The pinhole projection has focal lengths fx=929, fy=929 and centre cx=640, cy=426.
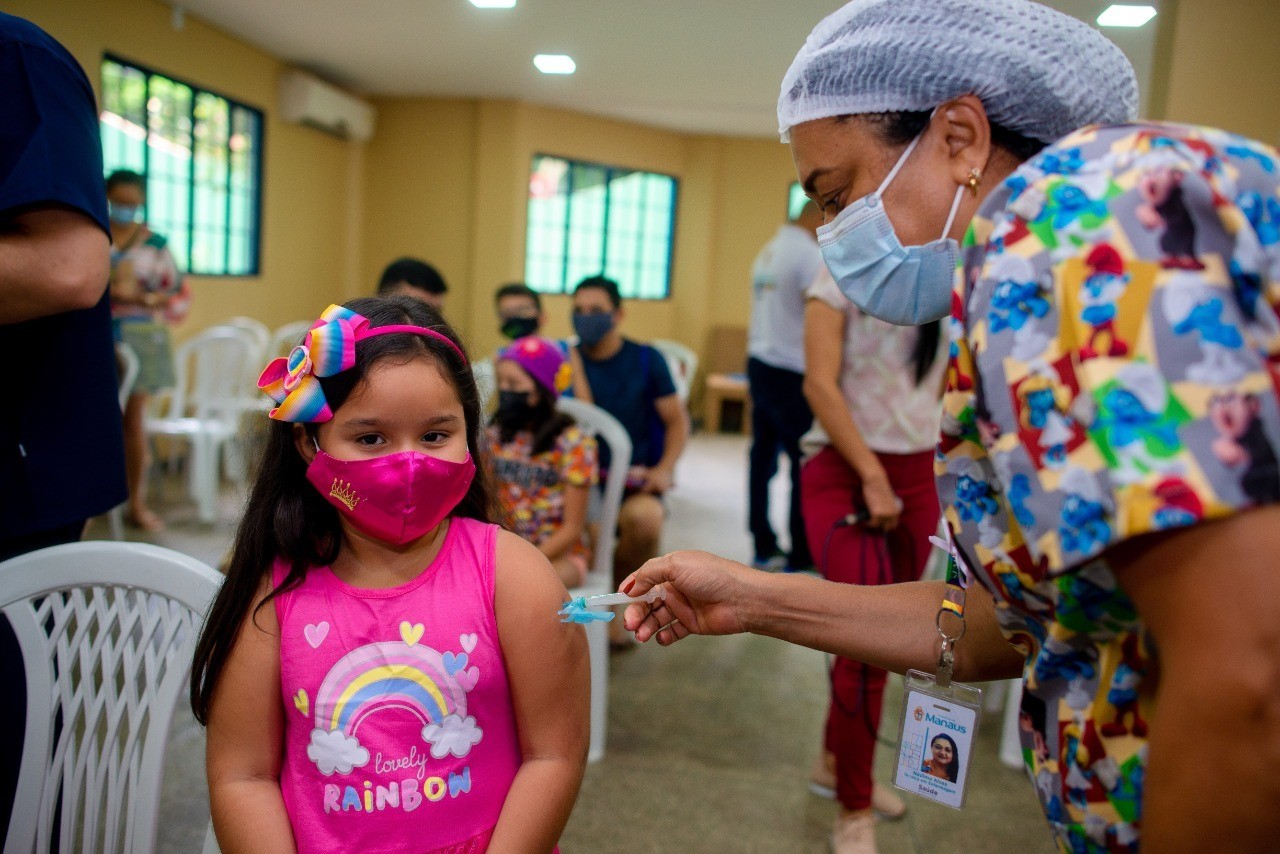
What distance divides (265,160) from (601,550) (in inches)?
218

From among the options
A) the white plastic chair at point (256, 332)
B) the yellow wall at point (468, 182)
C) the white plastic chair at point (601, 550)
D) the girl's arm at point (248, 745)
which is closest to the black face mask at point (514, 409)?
the white plastic chair at point (601, 550)

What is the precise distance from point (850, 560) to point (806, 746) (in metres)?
0.82

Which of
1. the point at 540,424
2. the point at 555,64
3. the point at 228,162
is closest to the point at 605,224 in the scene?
the point at 555,64

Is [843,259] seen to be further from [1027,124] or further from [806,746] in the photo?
[806,746]

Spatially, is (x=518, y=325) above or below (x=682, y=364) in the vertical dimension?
above

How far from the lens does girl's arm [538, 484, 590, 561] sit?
8.38 ft

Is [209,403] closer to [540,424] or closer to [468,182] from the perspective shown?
[540,424]

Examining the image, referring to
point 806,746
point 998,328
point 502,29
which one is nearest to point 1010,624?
point 998,328

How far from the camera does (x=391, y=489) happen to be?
112 cm

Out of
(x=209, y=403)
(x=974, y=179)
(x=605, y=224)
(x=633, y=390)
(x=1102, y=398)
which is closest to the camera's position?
(x=1102, y=398)

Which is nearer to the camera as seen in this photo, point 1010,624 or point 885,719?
point 1010,624

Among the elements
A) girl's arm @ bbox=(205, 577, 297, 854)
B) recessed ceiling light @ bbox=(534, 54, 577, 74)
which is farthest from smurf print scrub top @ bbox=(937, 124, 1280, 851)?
recessed ceiling light @ bbox=(534, 54, 577, 74)

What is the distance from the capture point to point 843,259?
39.9 inches

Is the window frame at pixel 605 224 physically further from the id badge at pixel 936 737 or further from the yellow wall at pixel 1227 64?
the id badge at pixel 936 737
